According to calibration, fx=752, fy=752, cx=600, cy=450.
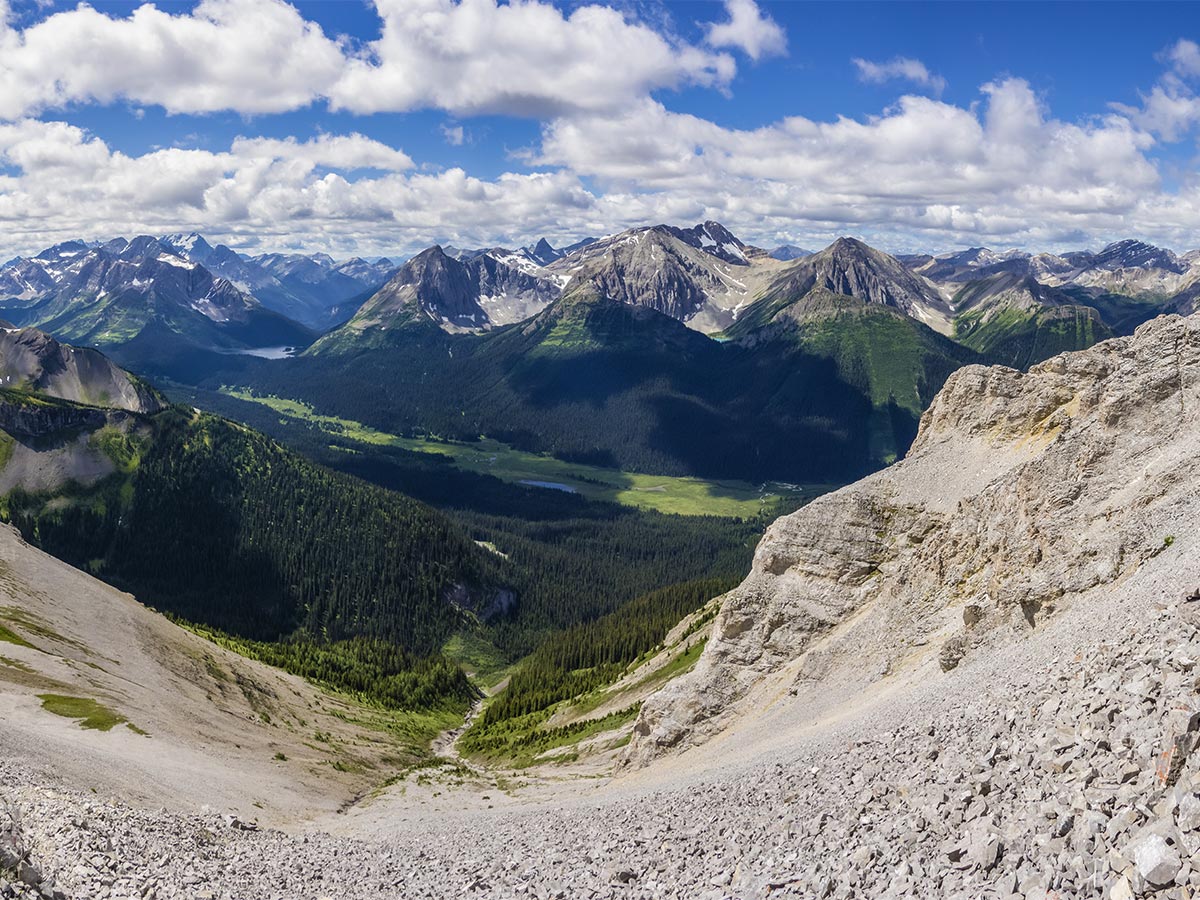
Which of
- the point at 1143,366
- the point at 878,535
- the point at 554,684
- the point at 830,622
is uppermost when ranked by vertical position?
the point at 1143,366

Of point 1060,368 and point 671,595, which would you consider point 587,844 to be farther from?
point 671,595

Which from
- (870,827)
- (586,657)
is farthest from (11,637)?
(870,827)

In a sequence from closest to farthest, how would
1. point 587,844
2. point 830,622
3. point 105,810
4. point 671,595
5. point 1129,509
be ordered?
point 587,844 < point 105,810 < point 1129,509 < point 830,622 < point 671,595

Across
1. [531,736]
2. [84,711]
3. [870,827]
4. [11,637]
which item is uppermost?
[870,827]

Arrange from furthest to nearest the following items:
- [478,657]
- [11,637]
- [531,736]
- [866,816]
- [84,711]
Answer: [478,657] → [531,736] → [11,637] → [84,711] → [866,816]

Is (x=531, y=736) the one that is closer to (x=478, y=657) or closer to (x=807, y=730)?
(x=807, y=730)

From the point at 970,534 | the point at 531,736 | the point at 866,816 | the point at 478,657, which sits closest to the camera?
the point at 866,816

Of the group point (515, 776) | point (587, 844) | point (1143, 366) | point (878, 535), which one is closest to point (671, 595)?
point (515, 776)
